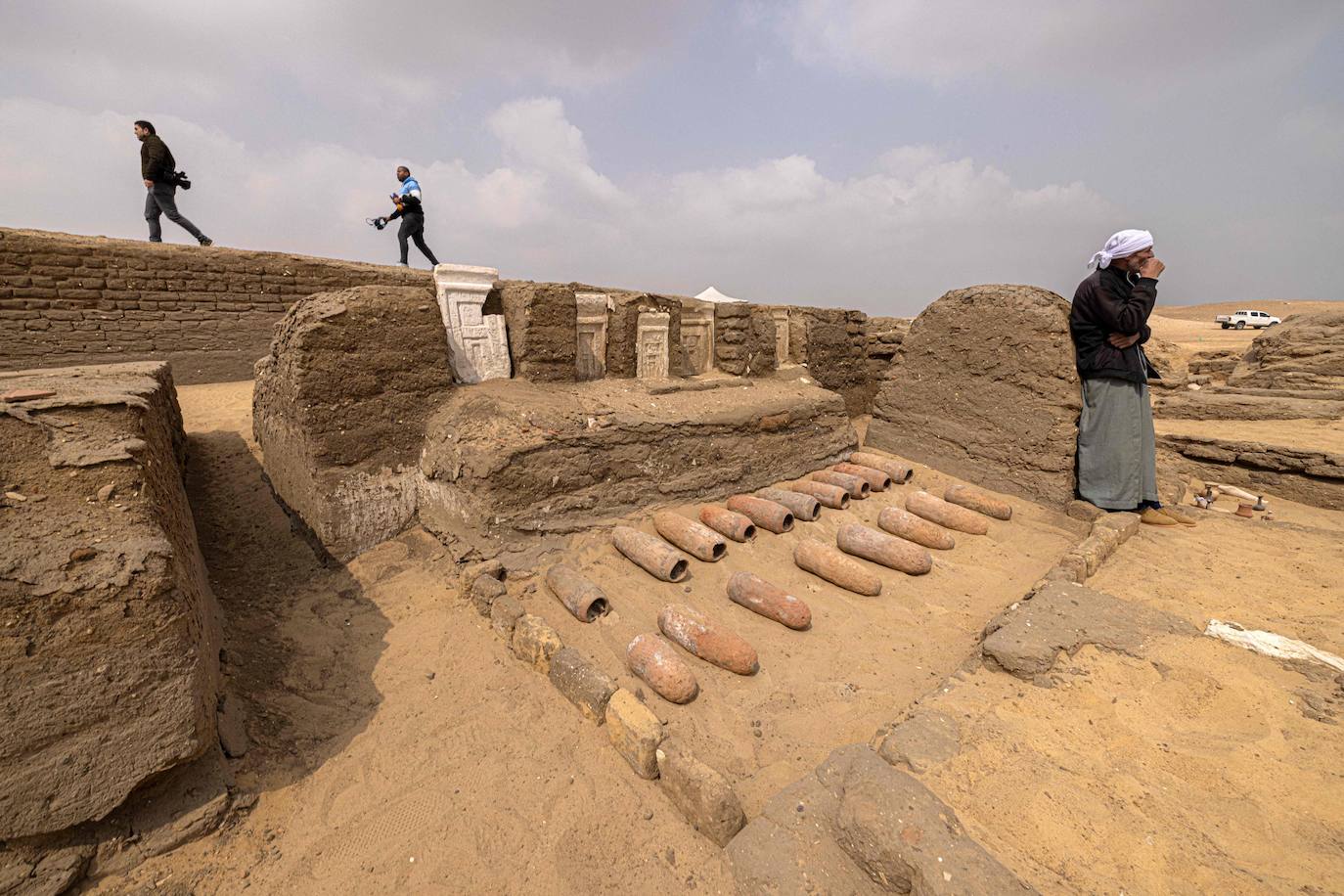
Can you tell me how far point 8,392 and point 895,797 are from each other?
4.09m

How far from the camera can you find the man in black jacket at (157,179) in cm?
723

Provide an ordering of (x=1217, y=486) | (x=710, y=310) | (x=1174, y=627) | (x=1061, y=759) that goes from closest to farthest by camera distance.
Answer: (x=1061, y=759)
(x=1174, y=627)
(x=1217, y=486)
(x=710, y=310)

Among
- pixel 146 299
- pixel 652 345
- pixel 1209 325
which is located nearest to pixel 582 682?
pixel 652 345

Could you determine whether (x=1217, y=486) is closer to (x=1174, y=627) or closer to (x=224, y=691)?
(x=1174, y=627)

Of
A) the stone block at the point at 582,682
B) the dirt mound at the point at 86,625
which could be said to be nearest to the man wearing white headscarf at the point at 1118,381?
the stone block at the point at 582,682

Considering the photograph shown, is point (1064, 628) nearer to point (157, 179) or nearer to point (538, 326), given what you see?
point (538, 326)

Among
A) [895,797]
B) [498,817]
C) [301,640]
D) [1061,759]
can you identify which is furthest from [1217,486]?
[301,640]

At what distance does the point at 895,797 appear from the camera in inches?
74.4

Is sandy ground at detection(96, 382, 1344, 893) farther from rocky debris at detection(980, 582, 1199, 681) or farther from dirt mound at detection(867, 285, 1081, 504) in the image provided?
dirt mound at detection(867, 285, 1081, 504)

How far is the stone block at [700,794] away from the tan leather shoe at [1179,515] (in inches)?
202

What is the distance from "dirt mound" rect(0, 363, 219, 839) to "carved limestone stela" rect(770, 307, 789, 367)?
676cm

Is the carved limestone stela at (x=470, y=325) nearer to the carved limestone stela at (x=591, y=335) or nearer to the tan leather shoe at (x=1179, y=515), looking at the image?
the carved limestone stela at (x=591, y=335)

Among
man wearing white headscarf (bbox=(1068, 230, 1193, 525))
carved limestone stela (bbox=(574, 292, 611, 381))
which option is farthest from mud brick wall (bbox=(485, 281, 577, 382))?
man wearing white headscarf (bbox=(1068, 230, 1193, 525))

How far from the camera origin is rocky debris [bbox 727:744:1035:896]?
5.39ft
